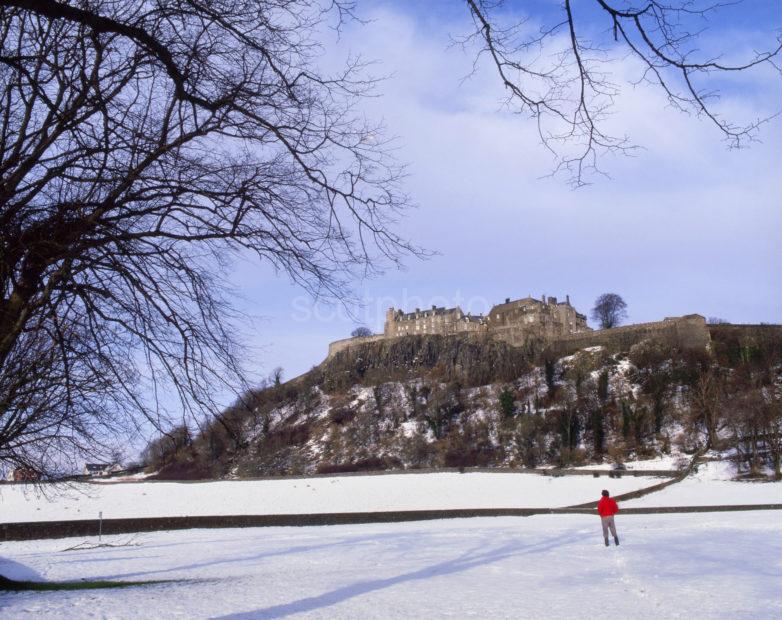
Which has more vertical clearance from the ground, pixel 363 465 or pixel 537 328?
pixel 537 328

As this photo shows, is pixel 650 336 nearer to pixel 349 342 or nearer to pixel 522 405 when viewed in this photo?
pixel 522 405

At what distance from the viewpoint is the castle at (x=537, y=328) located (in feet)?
259

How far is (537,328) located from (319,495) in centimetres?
6149

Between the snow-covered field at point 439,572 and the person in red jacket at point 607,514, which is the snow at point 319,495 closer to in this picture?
the snow-covered field at point 439,572

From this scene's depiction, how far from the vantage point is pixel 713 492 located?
31656 mm

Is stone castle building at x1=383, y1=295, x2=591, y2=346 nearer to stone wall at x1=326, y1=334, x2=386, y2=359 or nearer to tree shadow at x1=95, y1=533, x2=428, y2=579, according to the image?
stone wall at x1=326, y1=334, x2=386, y2=359

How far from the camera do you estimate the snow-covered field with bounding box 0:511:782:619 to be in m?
9.16

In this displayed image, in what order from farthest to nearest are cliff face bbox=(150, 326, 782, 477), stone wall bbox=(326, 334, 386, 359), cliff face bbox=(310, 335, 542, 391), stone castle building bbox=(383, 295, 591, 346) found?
stone wall bbox=(326, 334, 386, 359) → stone castle building bbox=(383, 295, 591, 346) → cliff face bbox=(310, 335, 542, 391) → cliff face bbox=(150, 326, 782, 477)

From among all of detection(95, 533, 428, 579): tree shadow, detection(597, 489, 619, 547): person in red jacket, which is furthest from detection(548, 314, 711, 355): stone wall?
detection(597, 489, 619, 547): person in red jacket

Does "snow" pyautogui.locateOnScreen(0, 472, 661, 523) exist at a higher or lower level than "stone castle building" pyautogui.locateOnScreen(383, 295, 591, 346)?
lower

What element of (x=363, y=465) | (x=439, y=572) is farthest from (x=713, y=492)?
(x=363, y=465)

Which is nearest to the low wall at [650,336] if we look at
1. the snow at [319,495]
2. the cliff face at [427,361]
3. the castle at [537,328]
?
the castle at [537,328]

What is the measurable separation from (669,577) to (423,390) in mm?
79777

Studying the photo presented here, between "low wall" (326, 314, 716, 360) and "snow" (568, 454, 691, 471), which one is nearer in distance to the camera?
"snow" (568, 454, 691, 471)
